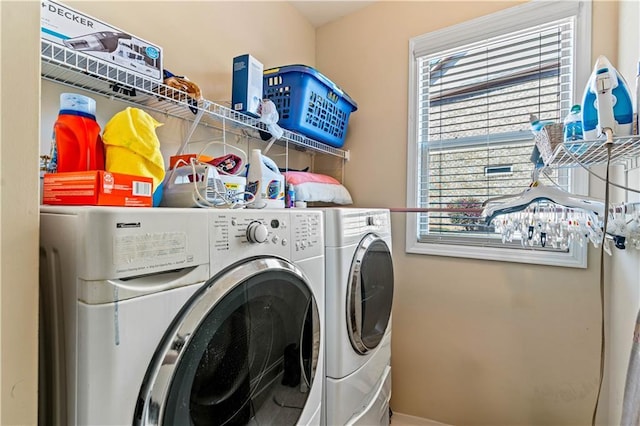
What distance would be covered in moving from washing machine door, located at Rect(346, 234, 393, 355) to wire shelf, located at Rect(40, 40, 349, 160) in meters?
0.77

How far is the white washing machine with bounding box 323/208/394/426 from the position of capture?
110 centimetres

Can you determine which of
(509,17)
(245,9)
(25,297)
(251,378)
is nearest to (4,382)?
(25,297)

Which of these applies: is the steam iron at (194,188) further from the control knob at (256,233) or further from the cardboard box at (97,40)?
the cardboard box at (97,40)

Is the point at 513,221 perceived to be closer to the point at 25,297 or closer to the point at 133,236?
the point at 133,236

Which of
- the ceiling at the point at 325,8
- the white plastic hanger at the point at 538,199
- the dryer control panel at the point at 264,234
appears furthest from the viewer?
the ceiling at the point at 325,8

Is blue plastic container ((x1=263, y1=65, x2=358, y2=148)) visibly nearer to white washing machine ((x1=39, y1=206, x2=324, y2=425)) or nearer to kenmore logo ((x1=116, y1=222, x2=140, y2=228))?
white washing machine ((x1=39, y1=206, x2=324, y2=425))

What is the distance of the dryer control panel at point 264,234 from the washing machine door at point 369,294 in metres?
0.26

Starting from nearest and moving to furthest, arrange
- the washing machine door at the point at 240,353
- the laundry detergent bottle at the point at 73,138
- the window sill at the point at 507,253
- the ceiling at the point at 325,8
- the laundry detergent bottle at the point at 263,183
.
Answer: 1. the washing machine door at the point at 240,353
2. the laundry detergent bottle at the point at 73,138
3. the laundry detergent bottle at the point at 263,183
4. the window sill at the point at 507,253
5. the ceiling at the point at 325,8

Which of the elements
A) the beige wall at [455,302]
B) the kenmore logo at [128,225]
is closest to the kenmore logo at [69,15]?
the kenmore logo at [128,225]

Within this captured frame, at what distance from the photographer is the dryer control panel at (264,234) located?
2.21 feet

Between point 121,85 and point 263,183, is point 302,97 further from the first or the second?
point 121,85

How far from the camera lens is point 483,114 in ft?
5.60

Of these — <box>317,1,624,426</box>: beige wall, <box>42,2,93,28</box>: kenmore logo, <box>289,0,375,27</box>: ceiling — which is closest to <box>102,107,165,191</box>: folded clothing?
<box>42,2,93,28</box>: kenmore logo

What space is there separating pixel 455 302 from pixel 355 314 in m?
0.86
